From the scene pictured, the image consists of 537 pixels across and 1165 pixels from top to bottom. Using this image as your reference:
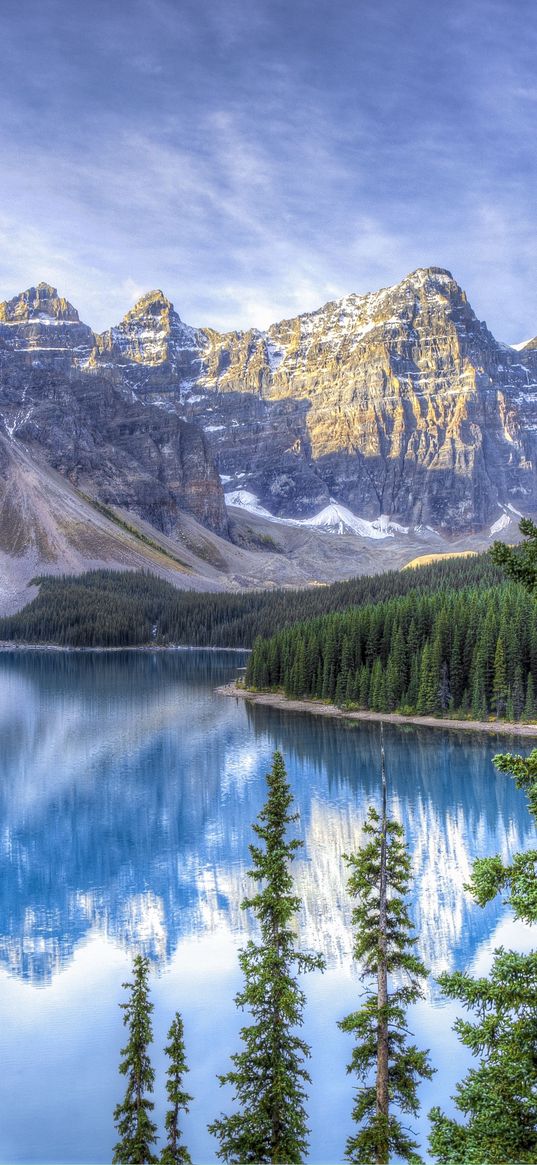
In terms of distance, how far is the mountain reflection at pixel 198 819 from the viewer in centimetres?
2942

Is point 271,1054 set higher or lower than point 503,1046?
lower

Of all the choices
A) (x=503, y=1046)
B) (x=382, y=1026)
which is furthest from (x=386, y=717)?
(x=503, y=1046)

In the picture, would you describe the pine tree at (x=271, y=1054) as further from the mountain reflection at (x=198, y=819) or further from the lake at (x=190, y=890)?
the mountain reflection at (x=198, y=819)

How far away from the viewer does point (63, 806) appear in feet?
156

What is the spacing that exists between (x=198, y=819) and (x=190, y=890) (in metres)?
11.6

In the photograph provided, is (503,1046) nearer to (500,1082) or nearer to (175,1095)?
(500,1082)

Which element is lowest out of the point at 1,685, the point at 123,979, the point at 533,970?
the point at 123,979

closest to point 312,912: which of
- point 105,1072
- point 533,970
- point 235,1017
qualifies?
point 235,1017

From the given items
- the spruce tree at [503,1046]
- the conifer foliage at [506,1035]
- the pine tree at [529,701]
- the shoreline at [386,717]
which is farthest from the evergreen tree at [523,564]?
the pine tree at [529,701]

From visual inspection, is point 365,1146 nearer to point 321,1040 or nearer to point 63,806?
point 321,1040

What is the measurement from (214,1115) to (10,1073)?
210 inches

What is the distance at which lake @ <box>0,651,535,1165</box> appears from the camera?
20.3m

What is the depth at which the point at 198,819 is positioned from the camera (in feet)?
146

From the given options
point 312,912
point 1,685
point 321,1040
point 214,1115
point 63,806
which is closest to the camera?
point 214,1115
